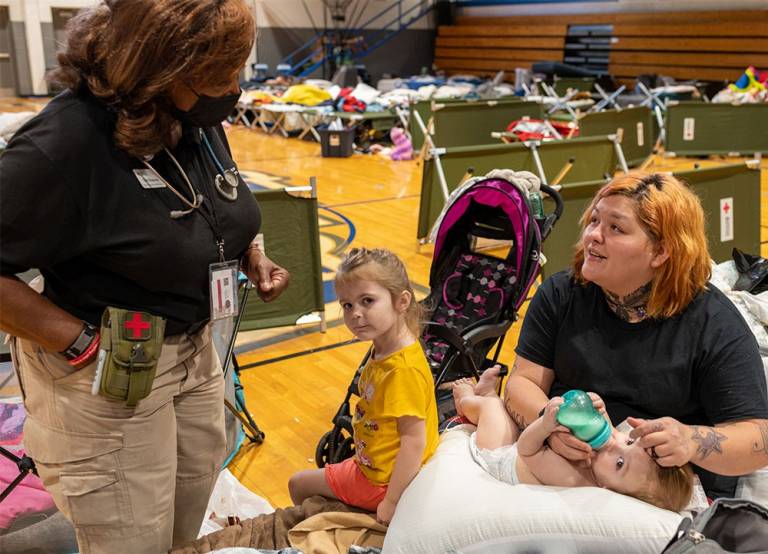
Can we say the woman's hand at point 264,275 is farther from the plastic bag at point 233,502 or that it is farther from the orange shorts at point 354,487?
the plastic bag at point 233,502

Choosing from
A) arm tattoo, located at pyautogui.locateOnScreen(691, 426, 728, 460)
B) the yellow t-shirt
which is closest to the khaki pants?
the yellow t-shirt

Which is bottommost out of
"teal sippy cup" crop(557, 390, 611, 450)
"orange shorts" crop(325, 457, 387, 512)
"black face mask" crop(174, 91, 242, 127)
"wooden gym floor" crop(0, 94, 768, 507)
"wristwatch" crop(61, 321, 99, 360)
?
"wooden gym floor" crop(0, 94, 768, 507)

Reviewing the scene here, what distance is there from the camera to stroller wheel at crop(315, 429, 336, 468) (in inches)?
113

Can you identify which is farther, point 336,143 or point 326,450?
point 336,143

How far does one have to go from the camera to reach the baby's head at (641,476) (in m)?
1.82

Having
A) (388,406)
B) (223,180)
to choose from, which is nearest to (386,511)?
(388,406)

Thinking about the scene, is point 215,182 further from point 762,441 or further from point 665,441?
point 762,441

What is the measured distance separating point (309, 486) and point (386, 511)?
14.5 inches

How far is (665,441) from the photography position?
174cm

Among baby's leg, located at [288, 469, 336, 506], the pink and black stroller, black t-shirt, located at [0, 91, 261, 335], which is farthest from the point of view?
the pink and black stroller

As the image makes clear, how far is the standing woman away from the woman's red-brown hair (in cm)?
103

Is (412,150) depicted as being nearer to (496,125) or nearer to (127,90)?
Answer: (496,125)

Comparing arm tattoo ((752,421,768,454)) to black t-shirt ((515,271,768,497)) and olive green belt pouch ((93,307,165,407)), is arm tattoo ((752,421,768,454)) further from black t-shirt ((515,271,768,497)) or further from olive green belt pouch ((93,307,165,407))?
olive green belt pouch ((93,307,165,407))

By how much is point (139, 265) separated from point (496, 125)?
28.4 feet
